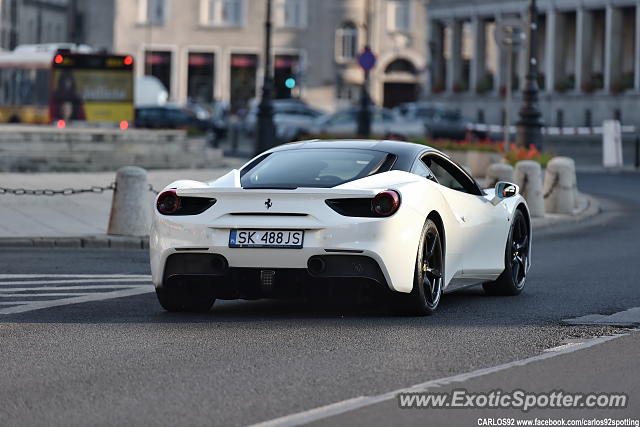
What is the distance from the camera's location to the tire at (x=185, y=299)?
39.5 ft

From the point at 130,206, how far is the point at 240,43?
79719 mm

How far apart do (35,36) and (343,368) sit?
105727 millimetres

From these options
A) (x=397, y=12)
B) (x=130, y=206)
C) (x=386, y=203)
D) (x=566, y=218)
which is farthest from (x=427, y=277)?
(x=397, y=12)

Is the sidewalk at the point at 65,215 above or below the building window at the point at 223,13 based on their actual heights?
below

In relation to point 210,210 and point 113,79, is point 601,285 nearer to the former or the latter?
point 210,210

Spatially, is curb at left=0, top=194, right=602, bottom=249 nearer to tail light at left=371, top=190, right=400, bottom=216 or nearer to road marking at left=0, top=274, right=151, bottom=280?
road marking at left=0, top=274, right=151, bottom=280

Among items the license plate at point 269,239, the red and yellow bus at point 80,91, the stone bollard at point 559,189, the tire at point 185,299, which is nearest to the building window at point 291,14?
the red and yellow bus at point 80,91

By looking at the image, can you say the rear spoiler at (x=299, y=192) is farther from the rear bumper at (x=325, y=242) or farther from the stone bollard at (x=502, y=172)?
the stone bollard at (x=502, y=172)

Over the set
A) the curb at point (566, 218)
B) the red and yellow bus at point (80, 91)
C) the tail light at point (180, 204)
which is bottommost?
the curb at point (566, 218)

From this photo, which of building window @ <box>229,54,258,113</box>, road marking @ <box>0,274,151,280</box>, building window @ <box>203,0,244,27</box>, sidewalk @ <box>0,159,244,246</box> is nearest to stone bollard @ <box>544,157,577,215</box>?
sidewalk @ <box>0,159,244,246</box>

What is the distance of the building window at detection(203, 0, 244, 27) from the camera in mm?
99375

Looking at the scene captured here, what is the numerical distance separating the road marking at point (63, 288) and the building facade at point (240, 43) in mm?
82498

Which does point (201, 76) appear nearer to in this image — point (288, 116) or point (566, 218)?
point (288, 116)

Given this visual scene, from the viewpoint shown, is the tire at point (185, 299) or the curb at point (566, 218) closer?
the tire at point (185, 299)
